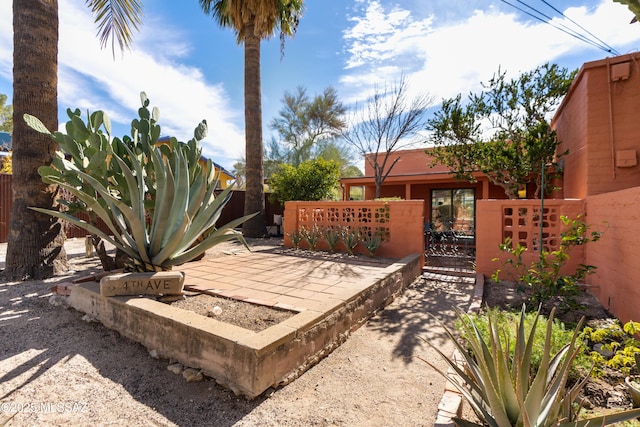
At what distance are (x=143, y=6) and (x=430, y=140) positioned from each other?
7829mm

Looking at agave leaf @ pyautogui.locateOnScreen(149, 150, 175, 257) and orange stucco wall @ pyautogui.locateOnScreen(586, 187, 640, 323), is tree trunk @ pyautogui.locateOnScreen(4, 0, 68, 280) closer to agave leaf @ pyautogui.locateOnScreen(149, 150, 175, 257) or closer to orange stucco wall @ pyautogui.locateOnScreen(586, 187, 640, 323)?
agave leaf @ pyautogui.locateOnScreen(149, 150, 175, 257)

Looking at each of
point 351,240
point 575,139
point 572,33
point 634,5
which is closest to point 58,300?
point 351,240

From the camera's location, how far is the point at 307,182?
1125 cm

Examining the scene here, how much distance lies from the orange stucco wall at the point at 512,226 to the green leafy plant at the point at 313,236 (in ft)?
11.6

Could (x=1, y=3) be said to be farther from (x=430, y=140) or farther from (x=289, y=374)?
(x=430, y=140)

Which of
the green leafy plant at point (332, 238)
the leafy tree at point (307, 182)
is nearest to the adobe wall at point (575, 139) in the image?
the green leafy plant at point (332, 238)

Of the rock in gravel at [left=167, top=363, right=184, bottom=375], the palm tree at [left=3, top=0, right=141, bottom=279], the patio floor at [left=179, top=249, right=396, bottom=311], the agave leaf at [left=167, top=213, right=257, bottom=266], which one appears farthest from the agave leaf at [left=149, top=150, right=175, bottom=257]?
the palm tree at [left=3, top=0, right=141, bottom=279]

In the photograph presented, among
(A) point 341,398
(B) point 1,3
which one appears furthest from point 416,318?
(B) point 1,3

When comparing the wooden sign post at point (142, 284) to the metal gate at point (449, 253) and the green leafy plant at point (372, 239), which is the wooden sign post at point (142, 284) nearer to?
the green leafy plant at point (372, 239)

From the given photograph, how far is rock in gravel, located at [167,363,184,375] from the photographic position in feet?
7.64

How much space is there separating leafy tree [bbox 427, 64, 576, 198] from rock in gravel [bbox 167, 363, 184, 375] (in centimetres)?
776

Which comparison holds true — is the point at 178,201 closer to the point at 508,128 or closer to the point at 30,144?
the point at 30,144

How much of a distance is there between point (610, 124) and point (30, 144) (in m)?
9.26

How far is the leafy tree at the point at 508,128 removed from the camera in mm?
7113
